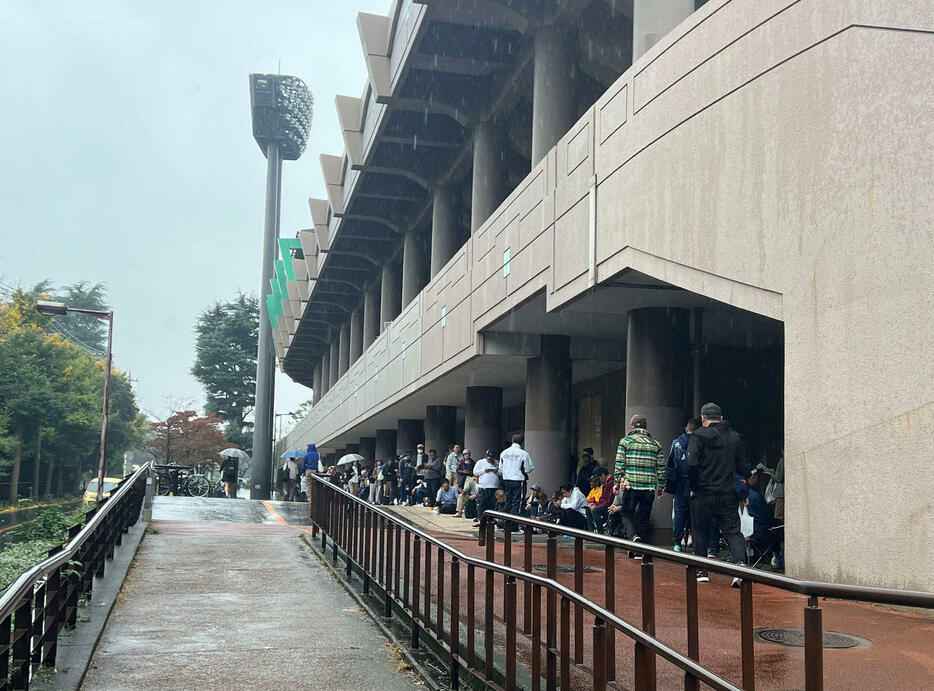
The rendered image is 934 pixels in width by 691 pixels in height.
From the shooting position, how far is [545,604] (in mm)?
5805

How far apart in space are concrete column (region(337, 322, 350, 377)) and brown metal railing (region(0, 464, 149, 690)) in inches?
1848

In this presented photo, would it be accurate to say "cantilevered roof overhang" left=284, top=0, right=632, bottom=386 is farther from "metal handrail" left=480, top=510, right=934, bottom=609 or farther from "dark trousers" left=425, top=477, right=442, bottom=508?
"metal handrail" left=480, top=510, right=934, bottom=609

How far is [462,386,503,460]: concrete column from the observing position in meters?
26.4

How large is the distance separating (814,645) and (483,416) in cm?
2344

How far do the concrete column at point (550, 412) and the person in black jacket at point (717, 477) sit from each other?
9.97 meters

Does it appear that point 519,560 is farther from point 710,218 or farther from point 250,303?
point 250,303

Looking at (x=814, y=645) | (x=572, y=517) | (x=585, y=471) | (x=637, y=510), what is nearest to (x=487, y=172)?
(x=585, y=471)

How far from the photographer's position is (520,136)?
82.4 ft

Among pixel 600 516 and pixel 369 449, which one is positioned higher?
pixel 369 449

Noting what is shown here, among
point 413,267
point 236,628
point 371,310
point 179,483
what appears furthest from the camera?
point 371,310

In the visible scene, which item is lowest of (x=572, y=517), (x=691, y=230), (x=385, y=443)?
(x=572, y=517)

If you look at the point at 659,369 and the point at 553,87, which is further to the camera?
the point at 553,87

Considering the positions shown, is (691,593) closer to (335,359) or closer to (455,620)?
(455,620)

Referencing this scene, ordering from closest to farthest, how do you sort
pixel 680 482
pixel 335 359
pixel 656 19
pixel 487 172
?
1. pixel 680 482
2. pixel 656 19
3. pixel 487 172
4. pixel 335 359
